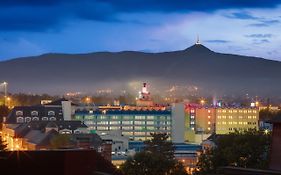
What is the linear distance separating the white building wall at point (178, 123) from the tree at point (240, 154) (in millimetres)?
54925

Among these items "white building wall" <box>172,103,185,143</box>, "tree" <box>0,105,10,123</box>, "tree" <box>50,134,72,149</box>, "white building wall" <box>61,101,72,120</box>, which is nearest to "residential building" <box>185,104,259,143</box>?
"white building wall" <box>172,103,185,143</box>

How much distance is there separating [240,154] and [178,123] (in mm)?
59147

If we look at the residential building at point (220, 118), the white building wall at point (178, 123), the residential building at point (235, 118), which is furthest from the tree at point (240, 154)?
the residential building at point (235, 118)

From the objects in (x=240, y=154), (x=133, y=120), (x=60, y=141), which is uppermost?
(x=240, y=154)

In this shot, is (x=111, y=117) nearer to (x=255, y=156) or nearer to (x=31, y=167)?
(x=255, y=156)

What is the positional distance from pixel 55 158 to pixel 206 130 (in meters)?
92.7

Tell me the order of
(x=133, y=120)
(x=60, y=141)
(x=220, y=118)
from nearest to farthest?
1. (x=60, y=141)
2. (x=133, y=120)
3. (x=220, y=118)

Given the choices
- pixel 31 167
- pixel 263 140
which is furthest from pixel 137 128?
pixel 31 167

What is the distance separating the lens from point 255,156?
74.3 feet

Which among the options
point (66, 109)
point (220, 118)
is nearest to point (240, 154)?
point (66, 109)

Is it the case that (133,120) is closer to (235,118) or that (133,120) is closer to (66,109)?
(66,109)

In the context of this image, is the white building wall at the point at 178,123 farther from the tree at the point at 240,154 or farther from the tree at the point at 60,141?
the tree at the point at 240,154

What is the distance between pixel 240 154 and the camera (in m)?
22.4

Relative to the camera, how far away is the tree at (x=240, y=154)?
22.3 m
